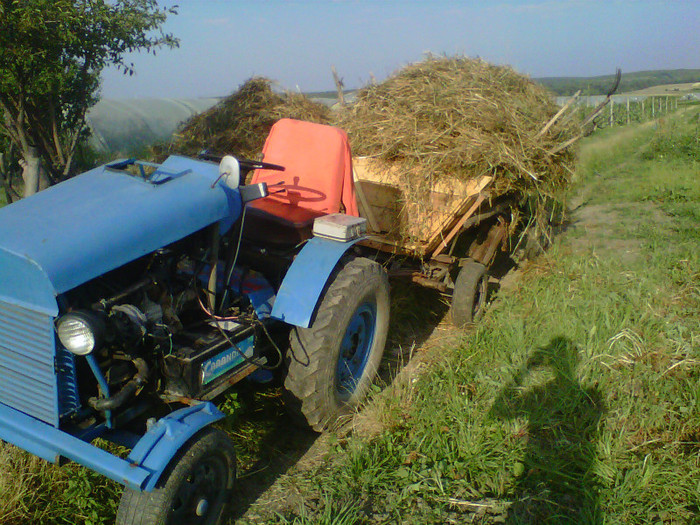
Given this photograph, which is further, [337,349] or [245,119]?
[245,119]

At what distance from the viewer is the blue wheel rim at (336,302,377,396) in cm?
338

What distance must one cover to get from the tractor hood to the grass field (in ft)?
3.72

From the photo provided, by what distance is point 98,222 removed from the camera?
7.55 ft

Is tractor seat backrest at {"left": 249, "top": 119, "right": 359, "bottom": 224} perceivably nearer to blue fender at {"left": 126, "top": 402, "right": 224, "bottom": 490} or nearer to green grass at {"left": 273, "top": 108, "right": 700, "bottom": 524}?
green grass at {"left": 273, "top": 108, "right": 700, "bottom": 524}

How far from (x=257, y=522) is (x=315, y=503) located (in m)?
0.28

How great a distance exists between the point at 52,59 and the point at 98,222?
2.53 m

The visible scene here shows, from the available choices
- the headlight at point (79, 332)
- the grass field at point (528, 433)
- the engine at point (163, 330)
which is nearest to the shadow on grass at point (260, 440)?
the grass field at point (528, 433)

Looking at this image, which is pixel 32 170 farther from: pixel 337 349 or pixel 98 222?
pixel 337 349

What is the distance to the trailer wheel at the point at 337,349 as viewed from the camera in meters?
2.99

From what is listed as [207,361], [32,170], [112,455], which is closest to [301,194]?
[207,361]

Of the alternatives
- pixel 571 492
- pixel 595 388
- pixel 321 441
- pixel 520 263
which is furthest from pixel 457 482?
pixel 520 263

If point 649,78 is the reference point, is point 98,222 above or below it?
below

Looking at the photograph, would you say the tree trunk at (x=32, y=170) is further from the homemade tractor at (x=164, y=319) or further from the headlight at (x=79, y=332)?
the headlight at (x=79, y=332)

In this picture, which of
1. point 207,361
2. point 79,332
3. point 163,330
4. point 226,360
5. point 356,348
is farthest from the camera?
point 356,348
